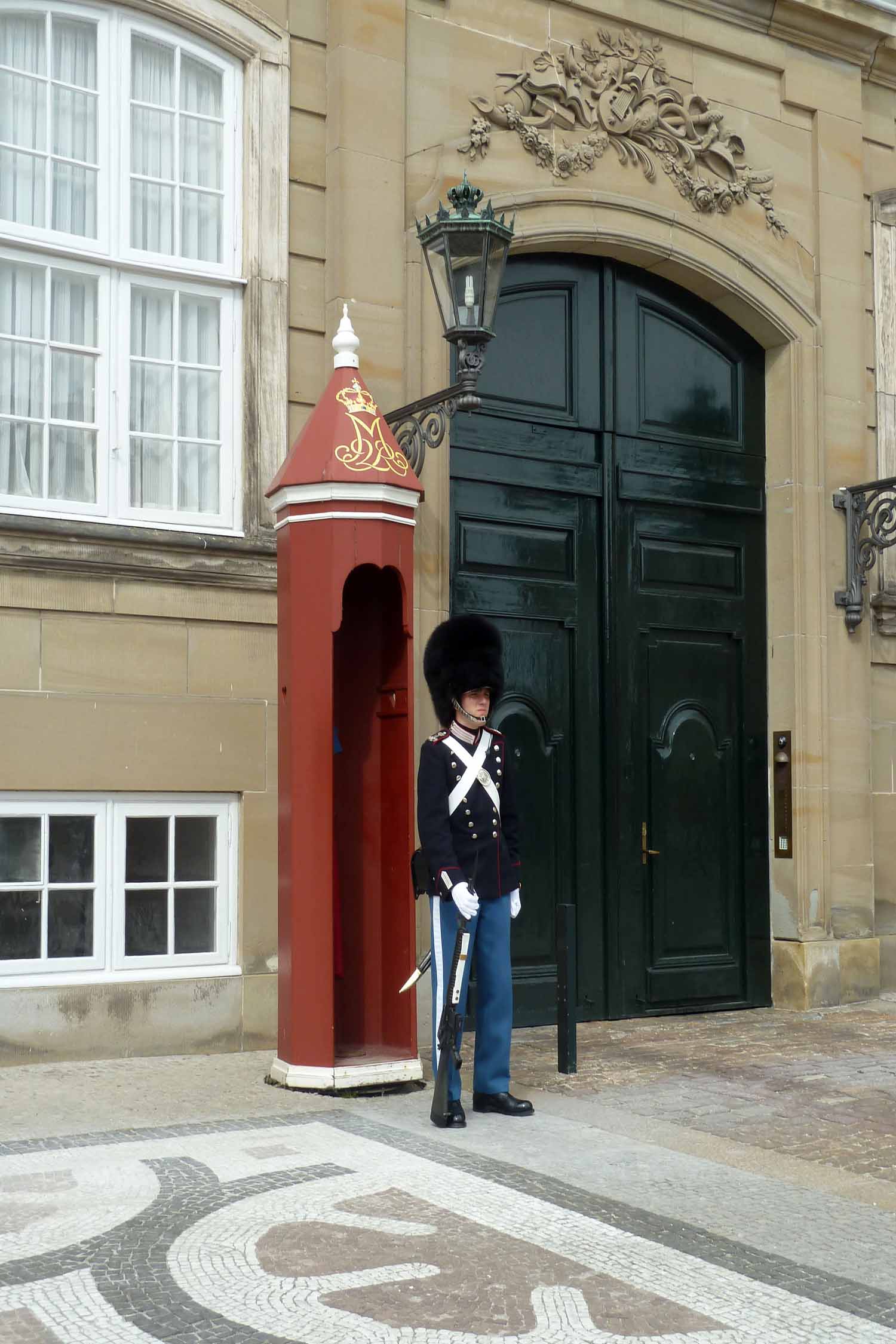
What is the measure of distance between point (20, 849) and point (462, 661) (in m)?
2.38

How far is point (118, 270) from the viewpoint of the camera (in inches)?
309

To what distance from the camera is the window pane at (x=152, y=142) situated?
7.91m

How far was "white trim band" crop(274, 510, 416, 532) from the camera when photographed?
668cm

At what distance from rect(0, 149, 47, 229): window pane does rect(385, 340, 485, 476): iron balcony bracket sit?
2.01m

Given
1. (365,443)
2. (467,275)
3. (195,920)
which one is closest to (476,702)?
(365,443)

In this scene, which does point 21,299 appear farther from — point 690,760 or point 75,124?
point 690,760

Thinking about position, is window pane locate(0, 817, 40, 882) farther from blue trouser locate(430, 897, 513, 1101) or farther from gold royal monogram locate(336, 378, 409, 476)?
gold royal monogram locate(336, 378, 409, 476)

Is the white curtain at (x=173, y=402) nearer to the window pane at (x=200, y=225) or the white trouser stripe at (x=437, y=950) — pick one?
the window pane at (x=200, y=225)

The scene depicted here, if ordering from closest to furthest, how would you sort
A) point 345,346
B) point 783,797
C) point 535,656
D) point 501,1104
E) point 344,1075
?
point 501,1104 < point 344,1075 < point 345,346 < point 535,656 < point 783,797

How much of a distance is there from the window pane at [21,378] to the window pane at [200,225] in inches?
39.5

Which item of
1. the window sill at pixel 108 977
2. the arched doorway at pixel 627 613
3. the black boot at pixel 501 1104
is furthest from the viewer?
the arched doorway at pixel 627 613

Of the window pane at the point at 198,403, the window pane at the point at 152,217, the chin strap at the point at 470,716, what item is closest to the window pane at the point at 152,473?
the window pane at the point at 198,403

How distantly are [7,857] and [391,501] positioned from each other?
8.11 ft

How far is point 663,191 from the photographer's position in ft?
31.1
